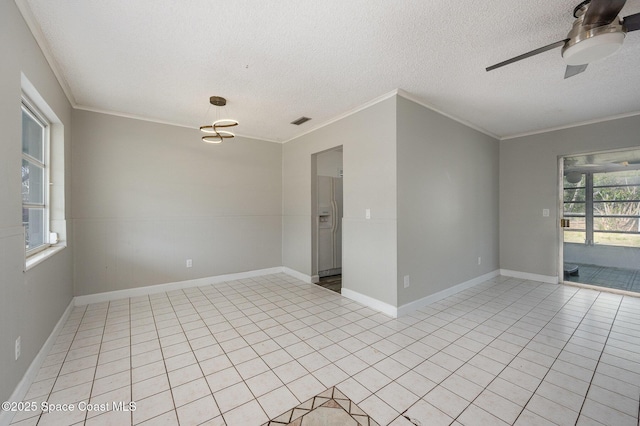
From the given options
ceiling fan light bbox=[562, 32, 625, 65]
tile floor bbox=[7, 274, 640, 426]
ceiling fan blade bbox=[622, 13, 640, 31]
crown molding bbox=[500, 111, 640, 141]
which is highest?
crown molding bbox=[500, 111, 640, 141]

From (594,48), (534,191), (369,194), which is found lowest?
(369,194)

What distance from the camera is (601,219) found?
4414 mm

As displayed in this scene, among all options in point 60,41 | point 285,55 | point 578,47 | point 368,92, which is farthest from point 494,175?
point 60,41

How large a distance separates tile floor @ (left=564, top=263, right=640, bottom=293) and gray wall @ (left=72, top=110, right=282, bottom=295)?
5603mm

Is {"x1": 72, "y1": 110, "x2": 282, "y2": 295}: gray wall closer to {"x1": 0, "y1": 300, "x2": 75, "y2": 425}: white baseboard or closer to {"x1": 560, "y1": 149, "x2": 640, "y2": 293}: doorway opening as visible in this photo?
{"x1": 0, "y1": 300, "x2": 75, "y2": 425}: white baseboard

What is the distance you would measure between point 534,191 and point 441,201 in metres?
2.40

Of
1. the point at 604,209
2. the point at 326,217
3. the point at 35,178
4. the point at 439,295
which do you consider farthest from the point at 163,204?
the point at 604,209

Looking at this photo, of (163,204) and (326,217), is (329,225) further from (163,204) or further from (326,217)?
(163,204)

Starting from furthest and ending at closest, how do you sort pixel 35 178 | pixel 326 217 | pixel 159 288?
pixel 326 217
pixel 159 288
pixel 35 178

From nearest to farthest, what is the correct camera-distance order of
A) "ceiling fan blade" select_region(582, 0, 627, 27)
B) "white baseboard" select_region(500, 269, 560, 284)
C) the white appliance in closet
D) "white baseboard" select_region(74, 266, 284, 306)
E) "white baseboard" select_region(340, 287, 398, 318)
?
"ceiling fan blade" select_region(582, 0, 627, 27) → "white baseboard" select_region(340, 287, 398, 318) → "white baseboard" select_region(74, 266, 284, 306) → "white baseboard" select_region(500, 269, 560, 284) → the white appliance in closet

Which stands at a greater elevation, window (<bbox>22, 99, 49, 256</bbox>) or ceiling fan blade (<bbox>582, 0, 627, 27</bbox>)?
ceiling fan blade (<bbox>582, 0, 627, 27</bbox>)

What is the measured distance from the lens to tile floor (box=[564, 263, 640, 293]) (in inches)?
161

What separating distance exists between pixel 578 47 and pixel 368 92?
1886 mm

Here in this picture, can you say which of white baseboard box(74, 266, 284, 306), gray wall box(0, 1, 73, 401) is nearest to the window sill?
gray wall box(0, 1, 73, 401)
